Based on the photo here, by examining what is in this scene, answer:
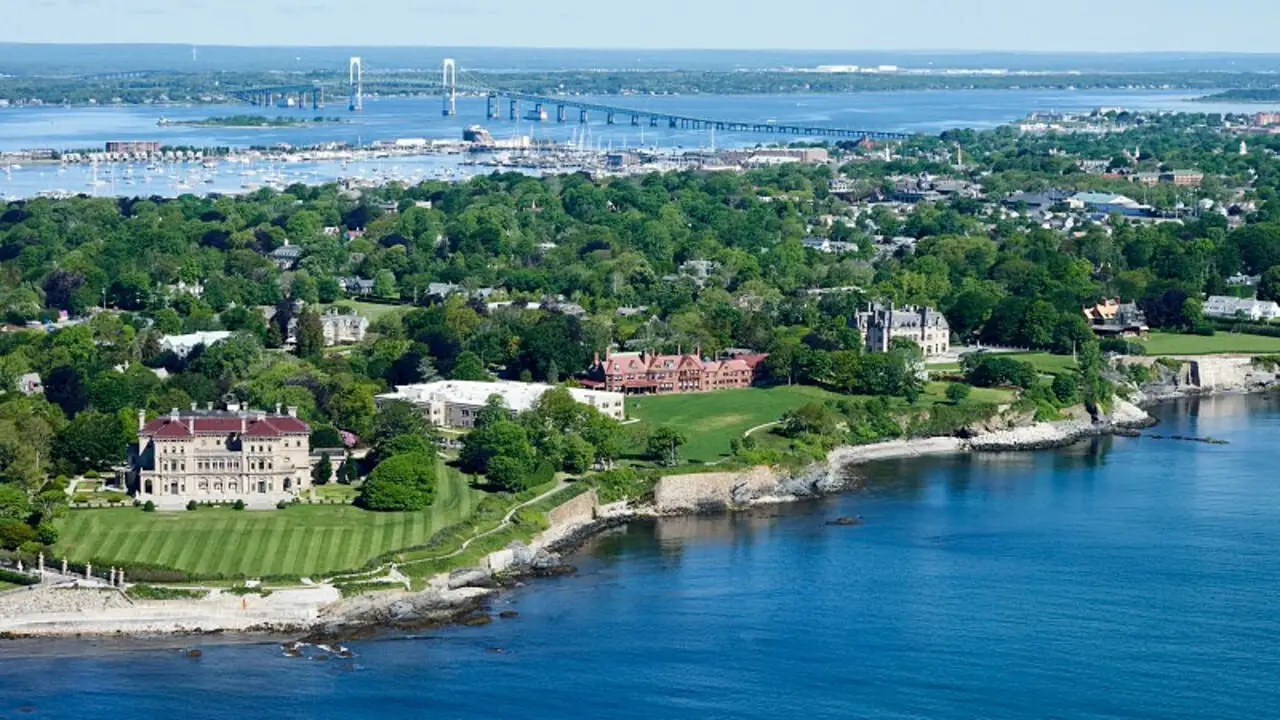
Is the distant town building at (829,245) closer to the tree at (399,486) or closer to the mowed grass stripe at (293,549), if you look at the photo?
the tree at (399,486)

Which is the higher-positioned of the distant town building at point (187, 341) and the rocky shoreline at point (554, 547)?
the distant town building at point (187, 341)

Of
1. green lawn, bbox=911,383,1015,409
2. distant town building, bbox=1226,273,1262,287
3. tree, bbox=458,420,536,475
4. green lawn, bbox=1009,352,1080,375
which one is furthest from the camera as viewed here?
distant town building, bbox=1226,273,1262,287

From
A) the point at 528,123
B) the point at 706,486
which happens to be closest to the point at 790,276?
the point at 706,486

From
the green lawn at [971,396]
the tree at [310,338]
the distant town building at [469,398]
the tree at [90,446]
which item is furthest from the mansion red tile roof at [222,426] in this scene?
the green lawn at [971,396]

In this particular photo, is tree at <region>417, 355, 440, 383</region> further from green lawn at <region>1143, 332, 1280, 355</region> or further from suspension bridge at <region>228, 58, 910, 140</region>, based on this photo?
suspension bridge at <region>228, 58, 910, 140</region>

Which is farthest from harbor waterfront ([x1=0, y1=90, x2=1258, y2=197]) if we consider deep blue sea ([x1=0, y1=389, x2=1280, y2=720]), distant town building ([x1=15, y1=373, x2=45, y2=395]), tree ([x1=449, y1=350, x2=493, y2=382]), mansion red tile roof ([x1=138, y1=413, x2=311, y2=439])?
deep blue sea ([x1=0, y1=389, x2=1280, y2=720])

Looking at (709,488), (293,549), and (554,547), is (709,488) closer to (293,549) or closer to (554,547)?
(554,547)
